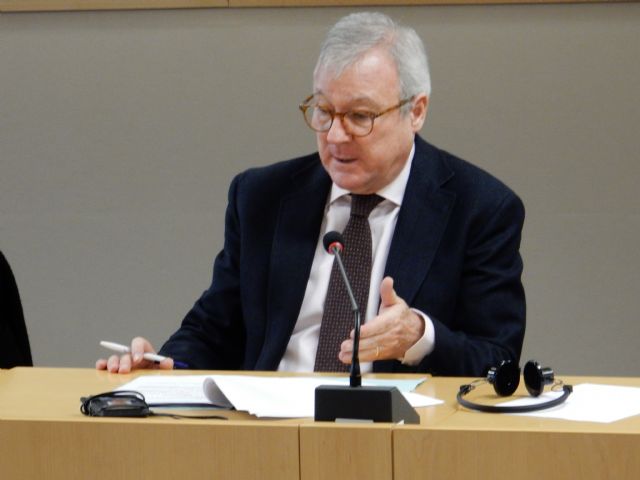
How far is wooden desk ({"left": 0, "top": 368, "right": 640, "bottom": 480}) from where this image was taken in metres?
1.67

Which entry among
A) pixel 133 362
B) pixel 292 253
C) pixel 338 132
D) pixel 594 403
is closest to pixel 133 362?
pixel 133 362

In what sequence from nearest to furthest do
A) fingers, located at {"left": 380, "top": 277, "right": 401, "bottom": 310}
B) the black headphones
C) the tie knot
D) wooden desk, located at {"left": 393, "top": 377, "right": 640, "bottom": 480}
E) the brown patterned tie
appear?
1. wooden desk, located at {"left": 393, "top": 377, "right": 640, "bottom": 480}
2. the black headphones
3. fingers, located at {"left": 380, "top": 277, "right": 401, "bottom": 310}
4. the brown patterned tie
5. the tie knot

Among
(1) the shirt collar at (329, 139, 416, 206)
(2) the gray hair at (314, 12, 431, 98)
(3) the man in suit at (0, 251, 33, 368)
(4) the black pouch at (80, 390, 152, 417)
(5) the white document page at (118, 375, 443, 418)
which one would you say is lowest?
(3) the man in suit at (0, 251, 33, 368)

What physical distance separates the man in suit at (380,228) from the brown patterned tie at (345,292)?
31 mm

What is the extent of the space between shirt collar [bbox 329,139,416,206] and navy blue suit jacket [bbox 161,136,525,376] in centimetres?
2

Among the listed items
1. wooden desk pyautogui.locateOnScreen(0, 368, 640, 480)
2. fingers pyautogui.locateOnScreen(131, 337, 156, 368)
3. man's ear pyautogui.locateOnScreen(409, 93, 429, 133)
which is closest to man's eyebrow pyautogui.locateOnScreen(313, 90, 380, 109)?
man's ear pyautogui.locateOnScreen(409, 93, 429, 133)

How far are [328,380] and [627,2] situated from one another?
259cm

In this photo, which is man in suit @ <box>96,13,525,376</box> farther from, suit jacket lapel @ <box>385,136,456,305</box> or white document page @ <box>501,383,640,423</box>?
white document page @ <box>501,383,640,423</box>

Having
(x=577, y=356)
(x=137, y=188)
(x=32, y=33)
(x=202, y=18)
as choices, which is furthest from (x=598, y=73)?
(x=32, y=33)

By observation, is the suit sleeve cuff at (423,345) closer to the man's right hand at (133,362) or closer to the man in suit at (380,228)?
the man in suit at (380,228)

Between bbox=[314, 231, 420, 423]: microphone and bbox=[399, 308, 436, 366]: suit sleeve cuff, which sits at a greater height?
A: bbox=[314, 231, 420, 423]: microphone

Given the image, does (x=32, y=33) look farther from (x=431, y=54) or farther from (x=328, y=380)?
(x=328, y=380)

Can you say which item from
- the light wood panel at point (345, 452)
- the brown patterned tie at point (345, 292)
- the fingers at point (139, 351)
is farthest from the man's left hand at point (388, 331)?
the light wood panel at point (345, 452)

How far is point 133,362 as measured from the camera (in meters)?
2.66
